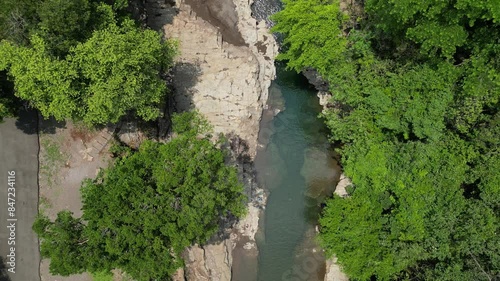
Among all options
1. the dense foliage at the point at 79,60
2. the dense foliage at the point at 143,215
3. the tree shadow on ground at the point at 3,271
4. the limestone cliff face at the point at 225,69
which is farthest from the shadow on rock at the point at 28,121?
the limestone cliff face at the point at 225,69

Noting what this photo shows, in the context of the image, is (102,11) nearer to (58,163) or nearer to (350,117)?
(58,163)

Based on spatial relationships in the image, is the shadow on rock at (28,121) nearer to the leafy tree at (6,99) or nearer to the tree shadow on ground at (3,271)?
the leafy tree at (6,99)

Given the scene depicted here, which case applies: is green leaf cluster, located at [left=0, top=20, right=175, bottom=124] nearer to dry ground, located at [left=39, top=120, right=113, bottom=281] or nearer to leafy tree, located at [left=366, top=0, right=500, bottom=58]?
dry ground, located at [left=39, top=120, right=113, bottom=281]

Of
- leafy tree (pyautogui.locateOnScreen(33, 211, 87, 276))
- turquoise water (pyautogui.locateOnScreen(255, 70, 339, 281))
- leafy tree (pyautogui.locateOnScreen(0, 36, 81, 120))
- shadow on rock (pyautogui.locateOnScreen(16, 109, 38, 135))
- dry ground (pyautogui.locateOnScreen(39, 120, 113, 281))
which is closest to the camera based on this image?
leafy tree (pyautogui.locateOnScreen(0, 36, 81, 120))

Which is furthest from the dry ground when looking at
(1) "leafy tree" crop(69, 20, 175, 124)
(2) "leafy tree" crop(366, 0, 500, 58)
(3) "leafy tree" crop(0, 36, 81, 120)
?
(2) "leafy tree" crop(366, 0, 500, 58)

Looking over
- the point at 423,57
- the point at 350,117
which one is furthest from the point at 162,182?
the point at 423,57

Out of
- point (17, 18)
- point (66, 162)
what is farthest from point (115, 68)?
point (66, 162)
